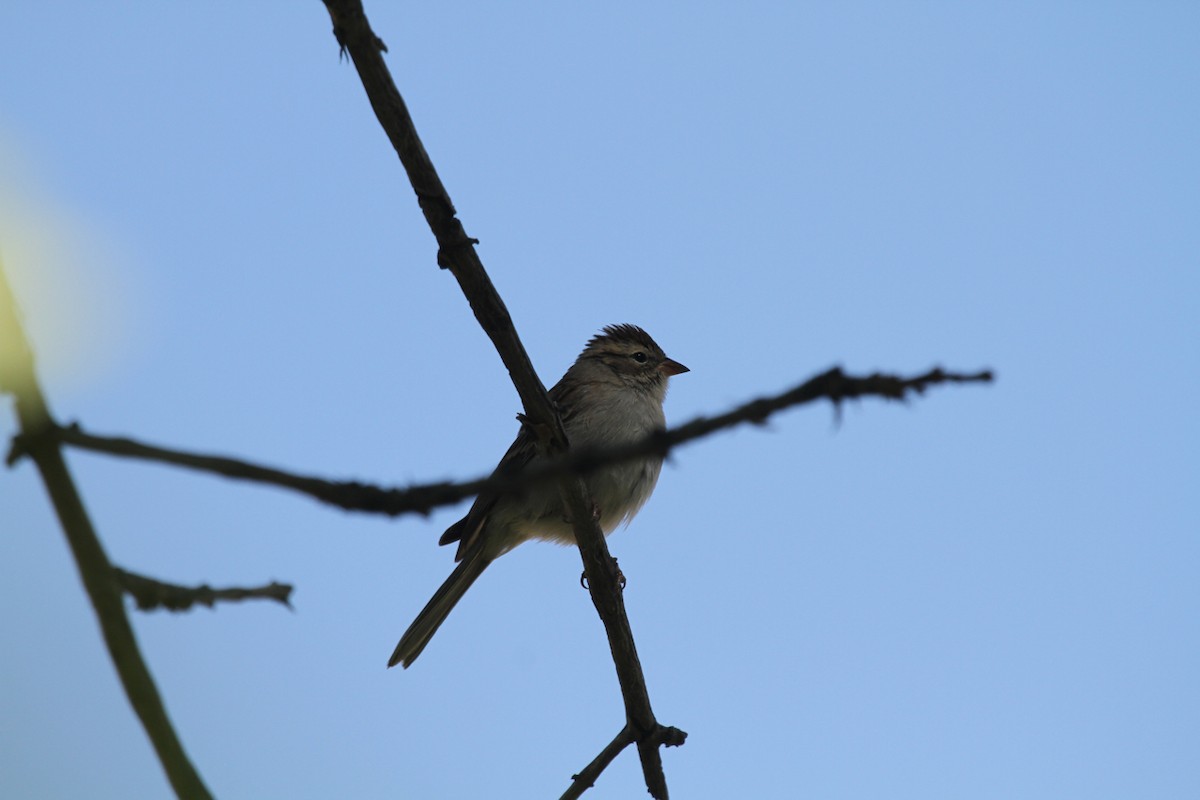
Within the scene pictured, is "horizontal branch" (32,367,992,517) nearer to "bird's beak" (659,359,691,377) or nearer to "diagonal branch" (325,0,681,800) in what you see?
"diagonal branch" (325,0,681,800)

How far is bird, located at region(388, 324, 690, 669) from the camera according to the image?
7559 millimetres

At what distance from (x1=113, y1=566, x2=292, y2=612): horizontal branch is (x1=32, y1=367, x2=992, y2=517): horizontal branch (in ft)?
1.18

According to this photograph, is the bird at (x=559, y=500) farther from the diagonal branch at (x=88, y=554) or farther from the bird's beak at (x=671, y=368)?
the diagonal branch at (x=88, y=554)

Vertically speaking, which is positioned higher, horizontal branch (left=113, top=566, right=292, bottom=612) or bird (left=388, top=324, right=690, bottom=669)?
bird (left=388, top=324, right=690, bottom=669)

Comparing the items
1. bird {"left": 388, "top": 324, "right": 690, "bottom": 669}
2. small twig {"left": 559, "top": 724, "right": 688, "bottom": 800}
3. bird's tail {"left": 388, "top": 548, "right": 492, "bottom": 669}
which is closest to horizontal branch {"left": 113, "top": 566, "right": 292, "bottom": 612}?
small twig {"left": 559, "top": 724, "right": 688, "bottom": 800}

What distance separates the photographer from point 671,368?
925 centimetres

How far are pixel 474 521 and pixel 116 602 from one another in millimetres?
5922

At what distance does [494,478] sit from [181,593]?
85 centimetres

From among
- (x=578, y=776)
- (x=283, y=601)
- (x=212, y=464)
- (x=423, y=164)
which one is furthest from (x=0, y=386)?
(x=578, y=776)

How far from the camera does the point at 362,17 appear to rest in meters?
3.05

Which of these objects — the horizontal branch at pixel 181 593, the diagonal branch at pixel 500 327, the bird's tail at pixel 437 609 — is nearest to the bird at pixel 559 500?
the bird's tail at pixel 437 609

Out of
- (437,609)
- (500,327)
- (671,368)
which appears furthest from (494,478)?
(671,368)

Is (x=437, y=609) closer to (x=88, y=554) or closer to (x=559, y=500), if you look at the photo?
(x=559, y=500)

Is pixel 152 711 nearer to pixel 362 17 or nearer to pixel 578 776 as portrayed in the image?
pixel 362 17
